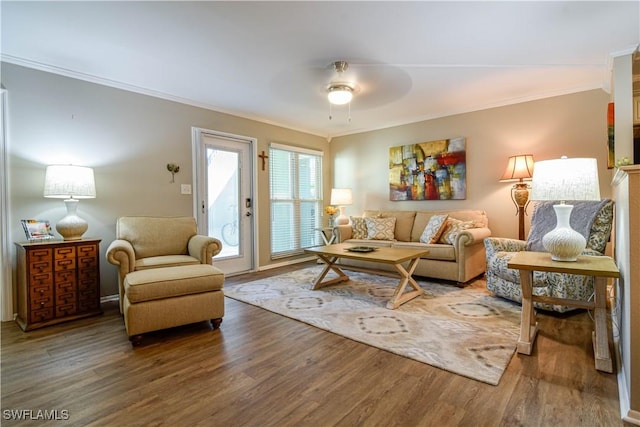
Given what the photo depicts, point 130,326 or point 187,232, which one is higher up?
point 187,232

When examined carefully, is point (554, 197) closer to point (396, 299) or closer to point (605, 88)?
point (396, 299)

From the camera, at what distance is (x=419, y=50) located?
2693 millimetres

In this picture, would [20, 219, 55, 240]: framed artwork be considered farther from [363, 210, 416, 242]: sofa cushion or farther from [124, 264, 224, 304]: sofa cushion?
[363, 210, 416, 242]: sofa cushion

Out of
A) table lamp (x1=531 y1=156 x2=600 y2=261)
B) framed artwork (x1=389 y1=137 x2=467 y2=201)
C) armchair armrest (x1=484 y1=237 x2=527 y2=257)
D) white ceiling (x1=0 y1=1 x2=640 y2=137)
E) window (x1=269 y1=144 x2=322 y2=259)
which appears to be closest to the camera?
table lamp (x1=531 y1=156 x2=600 y2=261)

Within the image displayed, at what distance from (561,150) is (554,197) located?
231cm

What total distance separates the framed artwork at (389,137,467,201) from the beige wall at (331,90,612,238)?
102 millimetres

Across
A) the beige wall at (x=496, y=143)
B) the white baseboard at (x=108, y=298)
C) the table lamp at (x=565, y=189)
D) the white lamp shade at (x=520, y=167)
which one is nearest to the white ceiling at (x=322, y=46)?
the beige wall at (x=496, y=143)

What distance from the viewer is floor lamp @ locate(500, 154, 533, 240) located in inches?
146

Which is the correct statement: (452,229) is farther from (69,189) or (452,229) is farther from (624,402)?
(69,189)

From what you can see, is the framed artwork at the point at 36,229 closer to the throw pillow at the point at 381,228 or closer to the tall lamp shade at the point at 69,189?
the tall lamp shade at the point at 69,189

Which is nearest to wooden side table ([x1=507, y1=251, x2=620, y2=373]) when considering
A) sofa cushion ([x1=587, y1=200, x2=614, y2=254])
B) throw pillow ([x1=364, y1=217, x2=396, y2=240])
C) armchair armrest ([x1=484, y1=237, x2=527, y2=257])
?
sofa cushion ([x1=587, y1=200, x2=614, y2=254])

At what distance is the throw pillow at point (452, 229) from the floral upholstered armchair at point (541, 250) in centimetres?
63

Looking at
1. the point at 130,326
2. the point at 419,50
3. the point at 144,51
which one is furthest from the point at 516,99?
the point at 130,326

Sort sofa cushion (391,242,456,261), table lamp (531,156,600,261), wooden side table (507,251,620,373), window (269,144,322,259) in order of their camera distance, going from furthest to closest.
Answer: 1. window (269,144,322,259)
2. sofa cushion (391,242,456,261)
3. table lamp (531,156,600,261)
4. wooden side table (507,251,620,373)
